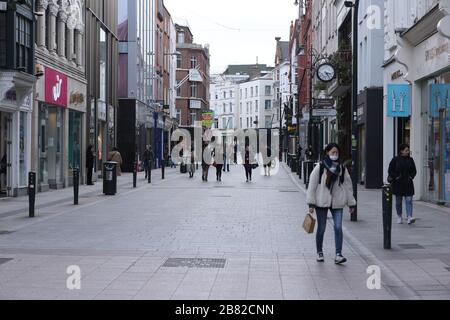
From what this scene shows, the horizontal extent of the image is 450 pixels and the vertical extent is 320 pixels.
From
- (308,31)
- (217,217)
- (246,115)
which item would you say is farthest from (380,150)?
(246,115)

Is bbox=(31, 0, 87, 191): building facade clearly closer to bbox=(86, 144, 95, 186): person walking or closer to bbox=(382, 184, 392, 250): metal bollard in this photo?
bbox=(86, 144, 95, 186): person walking

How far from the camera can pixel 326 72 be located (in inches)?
1124

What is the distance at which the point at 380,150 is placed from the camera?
27.3 meters

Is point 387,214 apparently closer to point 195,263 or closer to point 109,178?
point 195,263

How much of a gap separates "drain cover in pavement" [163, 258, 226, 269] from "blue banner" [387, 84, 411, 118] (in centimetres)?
1341

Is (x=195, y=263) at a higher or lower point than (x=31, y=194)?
lower

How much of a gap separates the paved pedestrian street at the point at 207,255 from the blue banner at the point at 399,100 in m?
4.54

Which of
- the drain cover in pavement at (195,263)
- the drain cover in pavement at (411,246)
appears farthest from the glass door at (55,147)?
the drain cover in pavement at (411,246)

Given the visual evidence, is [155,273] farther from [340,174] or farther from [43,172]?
[43,172]

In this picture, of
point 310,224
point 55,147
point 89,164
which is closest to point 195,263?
point 310,224

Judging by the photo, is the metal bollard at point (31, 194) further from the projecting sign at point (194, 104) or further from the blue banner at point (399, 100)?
the projecting sign at point (194, 104)

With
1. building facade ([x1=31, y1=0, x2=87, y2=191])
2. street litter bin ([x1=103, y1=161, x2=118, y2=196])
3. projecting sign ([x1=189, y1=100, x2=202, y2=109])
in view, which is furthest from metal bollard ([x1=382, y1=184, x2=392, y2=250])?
projecting sign ([x1=189, y1=100, x2=202, y2=109])

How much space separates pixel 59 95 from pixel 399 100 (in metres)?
12.8

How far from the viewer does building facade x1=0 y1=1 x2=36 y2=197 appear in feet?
67.6
